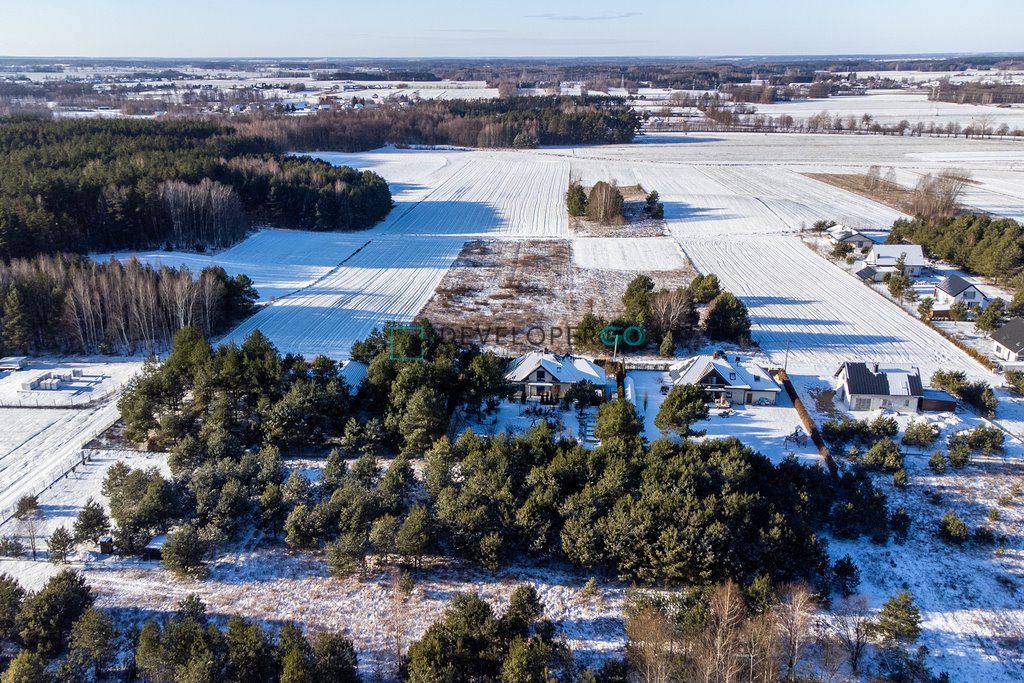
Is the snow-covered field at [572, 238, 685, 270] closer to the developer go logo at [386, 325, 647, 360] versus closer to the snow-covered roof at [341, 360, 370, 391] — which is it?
the developer go logo at [386, 325, 647, 360]

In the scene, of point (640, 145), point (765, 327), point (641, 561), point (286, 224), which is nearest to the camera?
point (641, 561)

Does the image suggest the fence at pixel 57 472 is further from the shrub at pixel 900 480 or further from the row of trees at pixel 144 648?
the shrub at pixel 900 480

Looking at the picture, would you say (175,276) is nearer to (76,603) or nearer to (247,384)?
(247,384)

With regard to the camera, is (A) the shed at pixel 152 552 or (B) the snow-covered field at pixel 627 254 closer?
(A) the shed at pixel 152 552

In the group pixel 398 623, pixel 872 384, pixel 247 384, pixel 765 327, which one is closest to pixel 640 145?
pixel 765 327

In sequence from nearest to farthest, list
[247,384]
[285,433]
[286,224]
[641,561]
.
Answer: [641,561] → [285,433] → [247,384] → [286,224]

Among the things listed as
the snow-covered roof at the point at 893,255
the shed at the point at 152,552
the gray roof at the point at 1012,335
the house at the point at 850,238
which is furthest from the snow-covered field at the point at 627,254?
the shed at the point at 152,552

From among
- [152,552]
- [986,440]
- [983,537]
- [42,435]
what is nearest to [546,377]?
[152,552]
